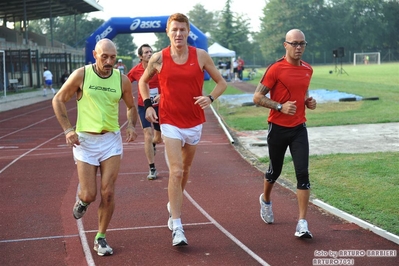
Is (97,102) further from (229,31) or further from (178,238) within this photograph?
(229,31)

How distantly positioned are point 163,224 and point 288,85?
2.15 m

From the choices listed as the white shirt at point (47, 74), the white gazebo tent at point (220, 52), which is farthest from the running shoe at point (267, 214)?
the white gazebo tent at point (220, 52)

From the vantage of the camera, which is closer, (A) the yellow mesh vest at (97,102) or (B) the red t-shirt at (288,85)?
(A) the yellow mesh vest at (97,102)

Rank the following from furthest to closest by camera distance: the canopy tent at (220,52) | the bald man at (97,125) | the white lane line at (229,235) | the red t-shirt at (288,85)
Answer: the canopy tent at (220,52) < the red t-shirt at (288,85) < the bald man at (97,125) < the white lane line at (229,235)

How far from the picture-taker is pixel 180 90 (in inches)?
256

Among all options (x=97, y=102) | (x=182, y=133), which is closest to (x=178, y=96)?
(x=182, y=133)

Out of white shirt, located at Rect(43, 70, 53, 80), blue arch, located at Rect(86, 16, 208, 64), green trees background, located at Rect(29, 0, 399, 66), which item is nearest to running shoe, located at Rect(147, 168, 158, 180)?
blue arch, located at Rect(86, 16, 208, 64)

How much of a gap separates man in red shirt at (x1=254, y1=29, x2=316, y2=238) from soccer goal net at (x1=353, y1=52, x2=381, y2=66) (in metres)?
88.5

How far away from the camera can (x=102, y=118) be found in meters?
6.23

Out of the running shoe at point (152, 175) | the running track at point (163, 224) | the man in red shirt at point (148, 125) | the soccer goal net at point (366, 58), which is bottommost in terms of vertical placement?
the running track at point (163, 224)

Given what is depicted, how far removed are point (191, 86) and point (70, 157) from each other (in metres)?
7.58

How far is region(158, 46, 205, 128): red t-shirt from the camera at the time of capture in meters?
6.49

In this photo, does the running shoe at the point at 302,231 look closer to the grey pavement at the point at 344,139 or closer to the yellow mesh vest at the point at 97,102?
the yellow mesh vest at the point at 97,102

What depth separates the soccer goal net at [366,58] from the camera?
304 feet
